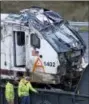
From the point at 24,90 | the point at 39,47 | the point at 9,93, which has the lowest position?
the point at 9,93

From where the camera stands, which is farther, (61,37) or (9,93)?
(61,37)

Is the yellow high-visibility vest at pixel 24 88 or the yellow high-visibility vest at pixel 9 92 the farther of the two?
the yellow high-visibility vest at pixel 9 92

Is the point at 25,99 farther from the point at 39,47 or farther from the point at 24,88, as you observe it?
the point at 39,47

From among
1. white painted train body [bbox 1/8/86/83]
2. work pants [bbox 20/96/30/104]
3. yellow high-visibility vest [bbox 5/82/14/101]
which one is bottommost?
work pants [bbox 20/96/30/104]

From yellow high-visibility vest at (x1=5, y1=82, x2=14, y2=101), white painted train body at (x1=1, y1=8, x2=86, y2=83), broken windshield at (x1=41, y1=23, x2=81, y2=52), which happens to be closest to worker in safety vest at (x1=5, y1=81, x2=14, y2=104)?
yellow high-visibility vest at (x1=5, y1=82, x2=14, y2=101)

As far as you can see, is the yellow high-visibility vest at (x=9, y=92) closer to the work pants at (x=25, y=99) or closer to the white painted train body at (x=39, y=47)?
the work pants at (x=25, y=99)

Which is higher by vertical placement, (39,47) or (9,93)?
(39,47)

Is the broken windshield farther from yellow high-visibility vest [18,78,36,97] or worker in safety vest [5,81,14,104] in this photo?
worker in safety vest [5,81,14,104]

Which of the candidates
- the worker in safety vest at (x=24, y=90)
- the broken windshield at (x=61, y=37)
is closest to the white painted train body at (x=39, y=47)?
the broken windshield at (x=61, y=37)

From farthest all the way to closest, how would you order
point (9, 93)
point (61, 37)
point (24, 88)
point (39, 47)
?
point (61, 37) < point (39, 47) < point (9, 93) < point (24, 88)

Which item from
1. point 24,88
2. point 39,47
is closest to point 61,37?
point 39,47

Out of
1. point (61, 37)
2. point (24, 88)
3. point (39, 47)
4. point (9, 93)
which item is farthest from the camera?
point (61, 37)

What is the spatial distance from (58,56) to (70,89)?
1417mm

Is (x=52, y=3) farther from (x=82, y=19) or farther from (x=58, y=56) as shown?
(x=58, y=56)
